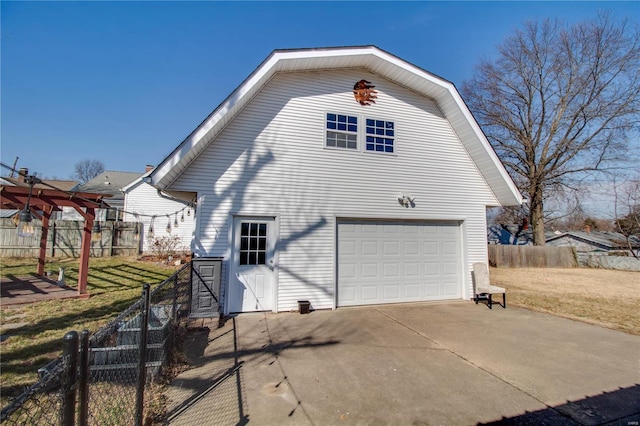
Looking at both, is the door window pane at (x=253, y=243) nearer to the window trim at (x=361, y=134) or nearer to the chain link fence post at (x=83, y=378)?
the window trim at (x=361, y=134)

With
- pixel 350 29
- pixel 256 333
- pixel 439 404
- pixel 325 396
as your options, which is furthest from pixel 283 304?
pixel 350 29

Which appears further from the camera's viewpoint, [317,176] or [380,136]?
[380,136]

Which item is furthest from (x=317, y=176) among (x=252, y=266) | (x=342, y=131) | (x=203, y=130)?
(x=203, y=130)

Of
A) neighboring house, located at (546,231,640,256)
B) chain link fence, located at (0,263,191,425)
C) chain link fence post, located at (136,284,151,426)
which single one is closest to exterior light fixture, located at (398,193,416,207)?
chain link fence, located at (0,263,191,425)

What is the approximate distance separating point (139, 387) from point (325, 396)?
2.01 m

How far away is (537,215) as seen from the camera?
21.3 meters

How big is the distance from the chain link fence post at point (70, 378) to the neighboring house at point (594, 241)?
109ft

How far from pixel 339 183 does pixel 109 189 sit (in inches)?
1030

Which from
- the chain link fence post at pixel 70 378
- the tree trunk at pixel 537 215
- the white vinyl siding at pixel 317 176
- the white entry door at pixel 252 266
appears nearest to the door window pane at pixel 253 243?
the white entry door at pixel 252 266

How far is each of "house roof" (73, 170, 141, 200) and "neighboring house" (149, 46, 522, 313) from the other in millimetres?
23032

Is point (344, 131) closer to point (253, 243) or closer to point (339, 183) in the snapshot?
point (339, 183)

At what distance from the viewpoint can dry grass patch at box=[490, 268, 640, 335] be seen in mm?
7445

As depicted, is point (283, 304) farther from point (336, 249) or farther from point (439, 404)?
point (439, 404)

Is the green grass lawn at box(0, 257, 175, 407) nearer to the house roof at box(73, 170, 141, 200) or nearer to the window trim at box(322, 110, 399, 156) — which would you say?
the window trim at box(322, 110, 399, 156)
